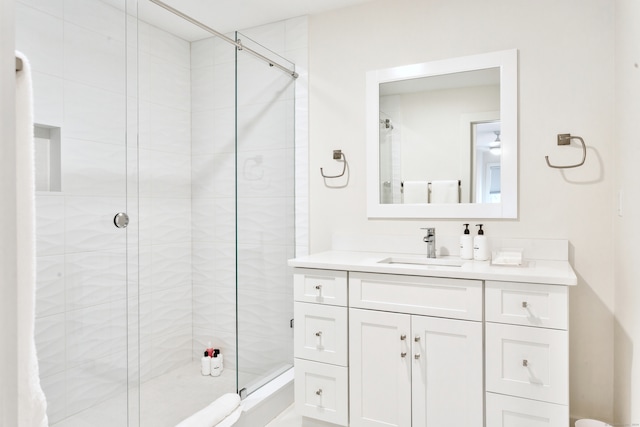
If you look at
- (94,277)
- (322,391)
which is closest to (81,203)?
(94,277)

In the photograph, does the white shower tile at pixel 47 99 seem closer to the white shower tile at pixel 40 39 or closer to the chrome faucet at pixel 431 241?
the white shower tile at pixel 40 39

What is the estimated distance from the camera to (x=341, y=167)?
2504 millimetres

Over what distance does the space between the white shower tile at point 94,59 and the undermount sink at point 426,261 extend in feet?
4.90

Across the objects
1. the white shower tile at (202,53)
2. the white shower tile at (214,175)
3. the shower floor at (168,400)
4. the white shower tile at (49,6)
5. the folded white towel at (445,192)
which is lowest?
the shower floor at (168,400)

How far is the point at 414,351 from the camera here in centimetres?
174

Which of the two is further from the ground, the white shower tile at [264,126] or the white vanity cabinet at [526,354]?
the white shower tile at [264,126]

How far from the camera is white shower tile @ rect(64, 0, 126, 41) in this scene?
1.58 metres

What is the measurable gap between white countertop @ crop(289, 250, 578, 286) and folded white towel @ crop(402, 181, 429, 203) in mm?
361

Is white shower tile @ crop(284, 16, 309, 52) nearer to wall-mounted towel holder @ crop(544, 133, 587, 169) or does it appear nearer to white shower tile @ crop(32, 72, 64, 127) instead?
white shower tile @ crop(32, 72, 64, 127)

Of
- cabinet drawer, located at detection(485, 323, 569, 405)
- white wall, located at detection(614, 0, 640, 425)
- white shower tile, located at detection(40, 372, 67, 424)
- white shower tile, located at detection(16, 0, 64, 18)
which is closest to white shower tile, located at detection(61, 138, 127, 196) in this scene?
white shower tile, located at detection(16, 0, 64, 18)

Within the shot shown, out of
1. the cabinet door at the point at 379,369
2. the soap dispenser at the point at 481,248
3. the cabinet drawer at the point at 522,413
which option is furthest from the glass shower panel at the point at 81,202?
the soap dispenser at the point at 481,248

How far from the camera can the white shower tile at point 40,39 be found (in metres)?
1.40

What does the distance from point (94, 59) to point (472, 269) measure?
1804mm

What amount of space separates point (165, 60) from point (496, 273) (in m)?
2.37
